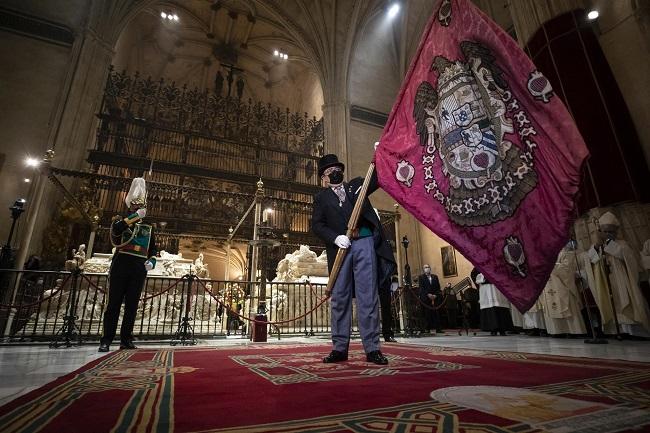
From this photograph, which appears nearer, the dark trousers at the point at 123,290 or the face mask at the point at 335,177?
the face mask at the point at 335,177

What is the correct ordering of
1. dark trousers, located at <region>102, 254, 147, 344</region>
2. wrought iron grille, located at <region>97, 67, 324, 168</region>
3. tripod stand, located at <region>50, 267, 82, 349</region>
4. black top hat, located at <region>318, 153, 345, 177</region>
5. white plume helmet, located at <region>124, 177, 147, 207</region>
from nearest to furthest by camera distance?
black top hat, located at <region>318, 153, 345, 177</region>
dark trousers, located at <region>102, 254, 147, 344</region>
white plume helmet, located at <region>124, 177, 147, 207</region>
tripod stand, located at <region>50, 267, 82, 349</region>
wrought iron grille, located at <region>97, 67, 324, 168</region>

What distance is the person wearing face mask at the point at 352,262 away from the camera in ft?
8.54

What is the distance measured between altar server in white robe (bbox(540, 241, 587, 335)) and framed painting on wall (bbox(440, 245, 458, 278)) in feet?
19.8

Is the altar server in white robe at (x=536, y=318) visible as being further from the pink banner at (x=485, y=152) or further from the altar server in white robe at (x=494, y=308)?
the pink banner at (x=485, y=152)

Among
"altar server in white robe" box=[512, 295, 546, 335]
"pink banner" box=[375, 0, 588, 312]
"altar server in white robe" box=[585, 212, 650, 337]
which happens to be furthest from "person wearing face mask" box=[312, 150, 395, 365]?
"altar server in white robe" box=[512, 295, 546, 335]

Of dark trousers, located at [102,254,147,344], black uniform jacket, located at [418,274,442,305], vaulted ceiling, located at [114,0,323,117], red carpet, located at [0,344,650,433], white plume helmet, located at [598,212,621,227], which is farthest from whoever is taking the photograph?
vaulted ceiling, located at [114,0,323,117]

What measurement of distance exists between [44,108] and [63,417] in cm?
1283

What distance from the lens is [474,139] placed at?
109 inches

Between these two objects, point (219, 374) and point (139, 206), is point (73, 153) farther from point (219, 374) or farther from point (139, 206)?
point (219, 374)

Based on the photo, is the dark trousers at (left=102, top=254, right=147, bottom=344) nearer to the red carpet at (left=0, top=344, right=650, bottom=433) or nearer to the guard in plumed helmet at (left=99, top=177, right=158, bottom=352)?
the guard in plumed helmet at (left=99, top=177, right=158, bottom=352)

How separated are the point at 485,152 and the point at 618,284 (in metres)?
4.61

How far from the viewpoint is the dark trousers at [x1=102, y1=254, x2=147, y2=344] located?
13.0ft

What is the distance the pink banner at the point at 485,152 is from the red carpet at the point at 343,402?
849 millimetres

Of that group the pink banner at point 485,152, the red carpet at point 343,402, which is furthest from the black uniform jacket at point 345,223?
the red carpet at point 343,402
